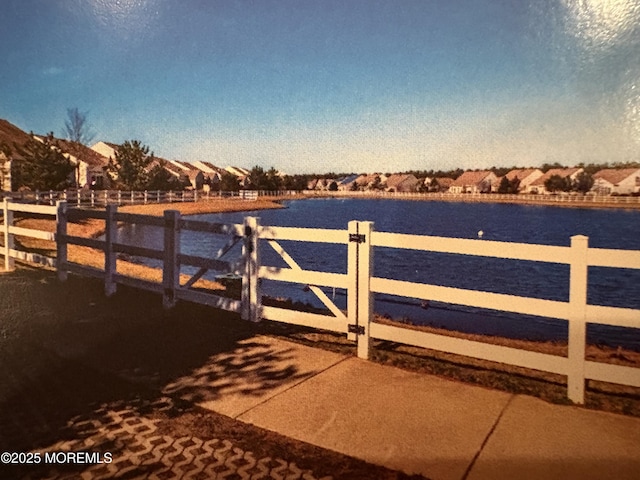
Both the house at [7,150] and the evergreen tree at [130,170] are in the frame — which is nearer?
the house at [7,150]

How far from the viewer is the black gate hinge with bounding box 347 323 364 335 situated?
535cm

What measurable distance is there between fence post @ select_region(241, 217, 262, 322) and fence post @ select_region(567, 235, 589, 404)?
358 centimetres

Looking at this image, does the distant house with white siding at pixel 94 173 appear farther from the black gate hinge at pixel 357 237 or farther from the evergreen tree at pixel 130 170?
the black gate hinge at pixel 357 237

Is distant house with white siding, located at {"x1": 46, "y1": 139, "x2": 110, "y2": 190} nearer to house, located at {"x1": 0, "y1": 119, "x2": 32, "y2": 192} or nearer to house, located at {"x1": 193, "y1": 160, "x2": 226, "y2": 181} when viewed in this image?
house, located at {"x1": 0, "y1": 119, "x2": 32, "y2": 192}

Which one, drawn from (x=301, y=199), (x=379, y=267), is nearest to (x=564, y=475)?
(x=379, y=267)

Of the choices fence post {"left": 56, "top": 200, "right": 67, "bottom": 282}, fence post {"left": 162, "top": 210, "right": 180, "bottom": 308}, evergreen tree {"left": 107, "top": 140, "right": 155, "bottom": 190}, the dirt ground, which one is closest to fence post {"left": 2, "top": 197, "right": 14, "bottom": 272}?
fence post {"left": 56, "top": 200, "right": 67, "bottom": 282}

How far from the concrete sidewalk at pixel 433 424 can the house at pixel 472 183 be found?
73358mm

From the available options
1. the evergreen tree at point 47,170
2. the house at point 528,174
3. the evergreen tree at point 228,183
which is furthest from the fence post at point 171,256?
the evergreen tree at point 228,183

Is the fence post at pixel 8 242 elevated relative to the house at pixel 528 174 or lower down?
lower down

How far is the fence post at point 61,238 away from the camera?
904cm

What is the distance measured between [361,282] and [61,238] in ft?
20.6

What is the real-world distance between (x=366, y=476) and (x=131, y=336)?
3.89 metres

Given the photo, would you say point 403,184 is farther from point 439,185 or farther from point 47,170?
point 47,170

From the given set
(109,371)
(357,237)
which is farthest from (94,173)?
(357,237)
